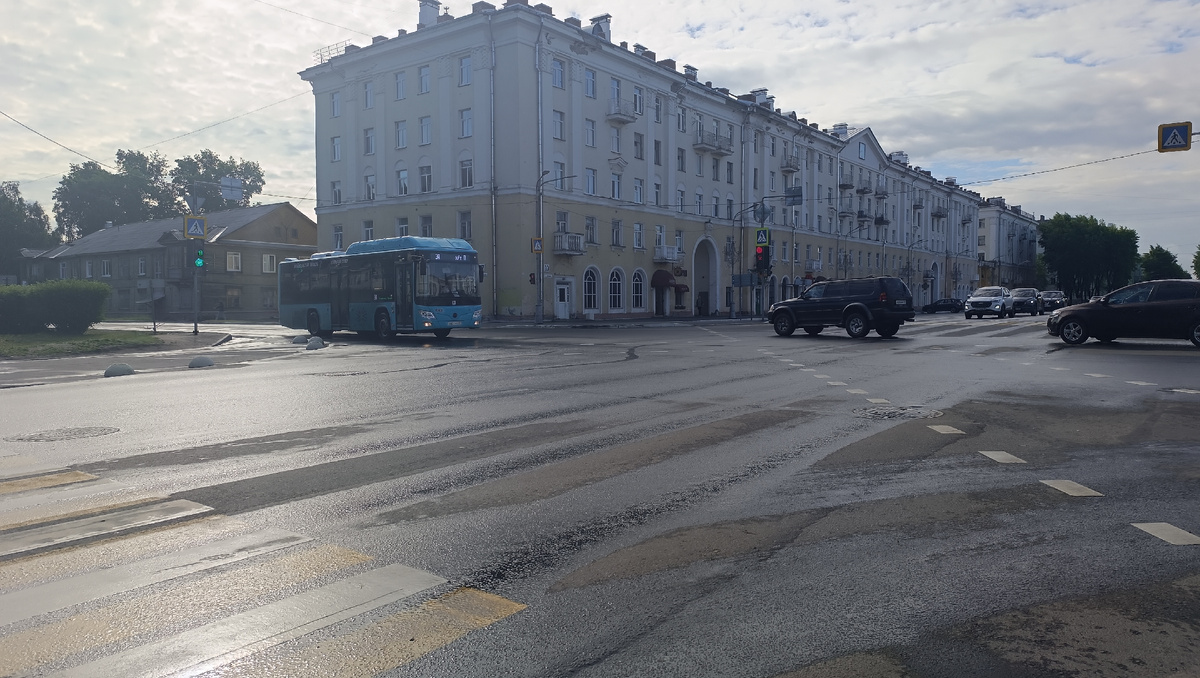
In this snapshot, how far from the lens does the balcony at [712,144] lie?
56.1 metres

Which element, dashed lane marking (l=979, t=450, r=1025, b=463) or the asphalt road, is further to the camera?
dashed lane marking (l=979, t=450, r=1025, b=463)

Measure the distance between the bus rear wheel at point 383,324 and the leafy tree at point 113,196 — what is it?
76.8 meters

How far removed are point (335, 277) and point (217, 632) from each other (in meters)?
26.8

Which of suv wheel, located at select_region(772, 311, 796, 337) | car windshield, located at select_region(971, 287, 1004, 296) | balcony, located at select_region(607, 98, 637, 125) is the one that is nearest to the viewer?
suv wheel, located at select_region(772, 311, 796, 337)

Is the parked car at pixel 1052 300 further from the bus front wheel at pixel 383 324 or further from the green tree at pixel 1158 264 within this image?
the green tree at pixel 1158 264

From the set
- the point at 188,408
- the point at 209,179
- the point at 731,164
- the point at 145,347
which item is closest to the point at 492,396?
the point at 188,408

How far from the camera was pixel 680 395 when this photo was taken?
11.2 m

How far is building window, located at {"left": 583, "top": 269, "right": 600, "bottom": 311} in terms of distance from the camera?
1891 inches

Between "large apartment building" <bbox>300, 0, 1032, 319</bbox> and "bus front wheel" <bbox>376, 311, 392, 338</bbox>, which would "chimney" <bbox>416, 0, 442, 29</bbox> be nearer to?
"large apartment building" <bbox>300, 0, 1032, 319</bbox>

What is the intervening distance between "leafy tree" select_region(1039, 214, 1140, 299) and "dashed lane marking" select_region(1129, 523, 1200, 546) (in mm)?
126715

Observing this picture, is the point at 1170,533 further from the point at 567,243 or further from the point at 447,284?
the point at 567,243

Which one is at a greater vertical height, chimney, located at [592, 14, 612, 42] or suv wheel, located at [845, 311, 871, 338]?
chimney, located at [592, 14, 612, 42]

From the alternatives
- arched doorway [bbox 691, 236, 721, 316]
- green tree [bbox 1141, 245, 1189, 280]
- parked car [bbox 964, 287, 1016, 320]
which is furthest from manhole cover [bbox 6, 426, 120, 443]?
green tree [bbox 1141, 245, 1189, 280]

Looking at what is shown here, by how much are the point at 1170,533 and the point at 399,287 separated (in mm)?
23769
